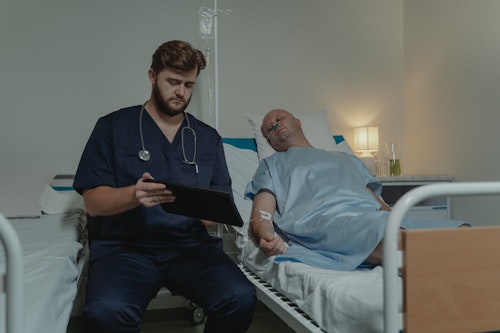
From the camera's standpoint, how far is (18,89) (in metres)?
2.41

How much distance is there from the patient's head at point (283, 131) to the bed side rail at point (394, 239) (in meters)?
1.37

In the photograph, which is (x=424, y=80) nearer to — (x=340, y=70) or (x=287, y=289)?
(x=340, y=70)

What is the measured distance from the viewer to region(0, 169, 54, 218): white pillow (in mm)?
2014

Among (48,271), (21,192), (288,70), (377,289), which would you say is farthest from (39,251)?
(288,70)

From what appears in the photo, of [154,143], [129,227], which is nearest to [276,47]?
[154,143]

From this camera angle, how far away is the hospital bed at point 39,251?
2.45ft

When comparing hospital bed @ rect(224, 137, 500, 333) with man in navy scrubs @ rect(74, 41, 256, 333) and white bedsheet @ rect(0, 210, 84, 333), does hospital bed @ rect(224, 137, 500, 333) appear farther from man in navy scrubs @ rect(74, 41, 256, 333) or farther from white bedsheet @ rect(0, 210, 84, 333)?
white bedsheet @ rect(0, 210, 84, 333)

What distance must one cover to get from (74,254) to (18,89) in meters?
1.30

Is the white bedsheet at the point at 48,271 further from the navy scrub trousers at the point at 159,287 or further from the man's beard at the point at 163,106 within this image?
the man's beard at the point at 163,106

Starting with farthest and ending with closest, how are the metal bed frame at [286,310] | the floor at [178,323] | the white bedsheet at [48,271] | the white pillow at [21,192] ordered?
the floor at [178,323], the white pillow at [21,192], the metal bed frame at [286,310], the white bedsheet at [48,271]

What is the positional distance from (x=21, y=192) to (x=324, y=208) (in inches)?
54.3

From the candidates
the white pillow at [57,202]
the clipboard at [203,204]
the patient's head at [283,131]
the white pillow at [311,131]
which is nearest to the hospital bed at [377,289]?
the clipboard at [203,204]

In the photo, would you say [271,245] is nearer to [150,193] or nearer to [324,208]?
[324,208]

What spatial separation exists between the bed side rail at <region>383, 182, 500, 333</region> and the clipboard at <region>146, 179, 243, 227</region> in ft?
1.69
